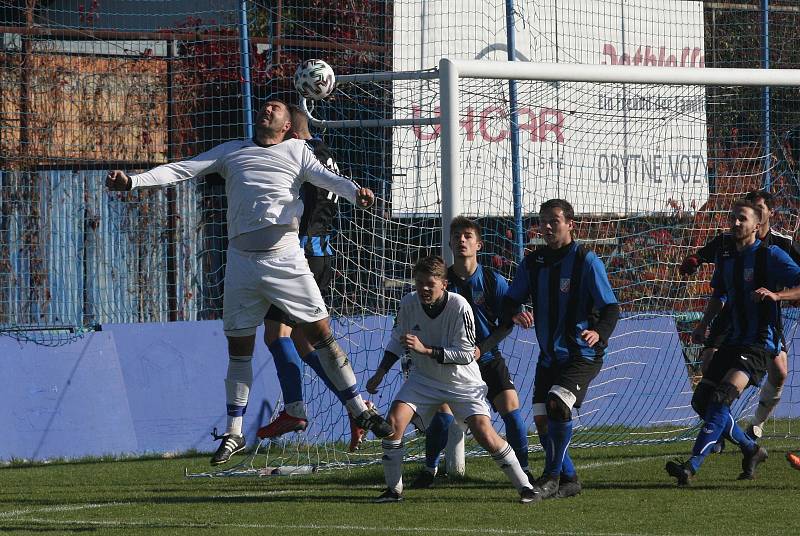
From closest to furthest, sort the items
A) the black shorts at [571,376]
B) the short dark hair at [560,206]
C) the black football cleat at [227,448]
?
the black football cleat at [227,448] < the black shorts at [571,376] < the short dark hair at [560,206]

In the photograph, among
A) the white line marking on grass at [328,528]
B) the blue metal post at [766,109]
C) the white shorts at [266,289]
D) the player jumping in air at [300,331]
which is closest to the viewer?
the white line marking on grass at [328,528]

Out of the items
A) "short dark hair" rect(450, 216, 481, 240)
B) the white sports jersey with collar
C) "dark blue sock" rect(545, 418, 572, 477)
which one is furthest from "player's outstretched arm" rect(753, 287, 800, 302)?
the white sports jersey with collar

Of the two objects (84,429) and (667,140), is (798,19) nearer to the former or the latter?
(667,140)

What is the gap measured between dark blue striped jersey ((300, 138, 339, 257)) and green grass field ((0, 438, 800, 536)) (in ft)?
5.64

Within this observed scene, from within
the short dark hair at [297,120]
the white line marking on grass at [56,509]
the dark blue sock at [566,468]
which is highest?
the short dark hair at [297,120]

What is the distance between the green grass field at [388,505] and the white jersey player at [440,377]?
27cm

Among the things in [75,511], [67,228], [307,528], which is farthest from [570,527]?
[67,228]

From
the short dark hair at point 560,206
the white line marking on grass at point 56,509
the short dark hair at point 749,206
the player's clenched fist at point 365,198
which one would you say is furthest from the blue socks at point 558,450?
the white line marking on grass at point 56,509

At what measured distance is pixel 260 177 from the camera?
845cm

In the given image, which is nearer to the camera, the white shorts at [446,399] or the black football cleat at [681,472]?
the white shorts at [446,399]

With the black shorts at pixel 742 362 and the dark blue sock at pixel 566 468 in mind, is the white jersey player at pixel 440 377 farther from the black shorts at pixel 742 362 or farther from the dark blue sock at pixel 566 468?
the black shorts at pixel 742 362

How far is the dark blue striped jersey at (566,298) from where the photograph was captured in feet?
28.3

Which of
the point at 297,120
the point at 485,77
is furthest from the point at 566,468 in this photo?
the point at 297,120

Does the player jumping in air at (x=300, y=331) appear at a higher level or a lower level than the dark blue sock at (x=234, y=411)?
higher
